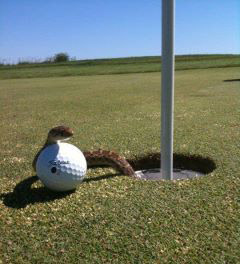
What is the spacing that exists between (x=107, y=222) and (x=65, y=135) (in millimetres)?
869

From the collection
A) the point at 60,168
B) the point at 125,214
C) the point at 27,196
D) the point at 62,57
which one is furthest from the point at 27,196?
the point at 62,57

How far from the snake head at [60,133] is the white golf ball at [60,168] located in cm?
8

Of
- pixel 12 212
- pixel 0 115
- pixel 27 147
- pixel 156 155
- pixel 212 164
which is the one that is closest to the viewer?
pixel 12 212

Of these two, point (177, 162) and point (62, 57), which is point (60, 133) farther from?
point (62, 57)

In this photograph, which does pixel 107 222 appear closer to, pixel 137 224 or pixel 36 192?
pixel 137 224

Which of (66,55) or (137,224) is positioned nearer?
(137,224)

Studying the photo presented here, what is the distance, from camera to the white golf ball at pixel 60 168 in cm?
337

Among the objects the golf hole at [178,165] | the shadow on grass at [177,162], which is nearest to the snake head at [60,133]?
the golf hole at [178,165]

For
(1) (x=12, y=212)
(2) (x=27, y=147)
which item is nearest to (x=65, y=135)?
(1) (x=12, y=212)

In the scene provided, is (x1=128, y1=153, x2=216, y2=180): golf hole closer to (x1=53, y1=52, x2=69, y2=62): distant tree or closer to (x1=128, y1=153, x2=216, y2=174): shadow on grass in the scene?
(x1=128, y1=153, x2=216, y2=174): shadow on grass

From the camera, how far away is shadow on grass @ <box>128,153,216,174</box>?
15.3 ft

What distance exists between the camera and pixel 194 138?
5641mm

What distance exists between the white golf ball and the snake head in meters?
0.08

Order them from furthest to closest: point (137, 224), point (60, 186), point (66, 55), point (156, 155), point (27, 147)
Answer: point (66, 55), point (27, 147), point (156, 155), point (60, 186), point (137, 224)
